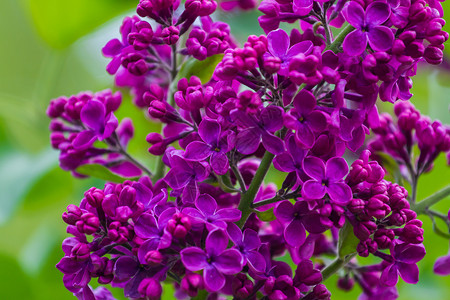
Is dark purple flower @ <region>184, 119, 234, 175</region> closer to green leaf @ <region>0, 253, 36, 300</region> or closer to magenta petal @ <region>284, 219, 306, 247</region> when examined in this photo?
magenta petal @ <region>284, 219, 306, 247</region>

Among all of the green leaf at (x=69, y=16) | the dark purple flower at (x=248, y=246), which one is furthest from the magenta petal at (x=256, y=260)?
the green leaf at (x=69, y=16)

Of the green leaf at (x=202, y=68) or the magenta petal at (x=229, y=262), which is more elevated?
the green leaf at (x=202, y=68)

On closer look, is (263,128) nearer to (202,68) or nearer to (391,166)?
(202,68)

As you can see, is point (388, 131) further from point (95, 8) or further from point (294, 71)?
point (95, 8)

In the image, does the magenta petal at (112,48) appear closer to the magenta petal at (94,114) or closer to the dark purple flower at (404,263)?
the magenta petal at (94,114)

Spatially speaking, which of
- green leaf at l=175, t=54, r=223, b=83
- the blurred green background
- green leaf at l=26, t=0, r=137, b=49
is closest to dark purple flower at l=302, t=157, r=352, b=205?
green leaf at l=175, t=54, r=223, b=83

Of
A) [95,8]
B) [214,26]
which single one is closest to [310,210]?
[214,26]

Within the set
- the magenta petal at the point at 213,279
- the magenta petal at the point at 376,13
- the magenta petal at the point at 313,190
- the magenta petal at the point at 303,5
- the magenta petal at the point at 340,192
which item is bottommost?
the magenta petal at the point at 213,279

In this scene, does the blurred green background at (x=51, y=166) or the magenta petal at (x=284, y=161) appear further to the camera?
the blurred green background at (x=51, y=166)
